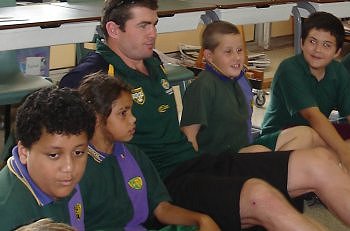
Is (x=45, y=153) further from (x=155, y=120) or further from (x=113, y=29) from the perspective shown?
(x=113, y=29)

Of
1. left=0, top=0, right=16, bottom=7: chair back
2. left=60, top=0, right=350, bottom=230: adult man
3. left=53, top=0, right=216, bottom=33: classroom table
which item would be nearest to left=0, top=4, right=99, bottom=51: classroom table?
left=53, top=0, right=216, bottom=33: classroom table

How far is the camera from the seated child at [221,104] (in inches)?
99.9

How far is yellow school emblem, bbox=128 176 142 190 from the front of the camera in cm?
201

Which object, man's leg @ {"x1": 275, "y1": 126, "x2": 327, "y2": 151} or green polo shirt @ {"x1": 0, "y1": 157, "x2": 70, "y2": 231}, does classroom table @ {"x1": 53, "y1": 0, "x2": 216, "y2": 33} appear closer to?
man's leg @ {"x1": 275, "y1": 126, "x2": 327, "y2": 151}

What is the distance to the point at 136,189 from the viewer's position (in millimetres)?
2014

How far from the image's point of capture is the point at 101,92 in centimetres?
199

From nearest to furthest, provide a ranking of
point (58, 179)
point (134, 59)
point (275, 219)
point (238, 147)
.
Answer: point (58, 179) < point (275, 219) < point (134, 59) < point (238, 147)

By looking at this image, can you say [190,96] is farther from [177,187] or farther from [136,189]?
[136,189]

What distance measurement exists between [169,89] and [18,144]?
0.93 metres

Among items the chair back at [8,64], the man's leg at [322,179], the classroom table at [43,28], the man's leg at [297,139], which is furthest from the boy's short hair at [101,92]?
the chair back at [8,64]

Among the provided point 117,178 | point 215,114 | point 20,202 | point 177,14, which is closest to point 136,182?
point 117,178

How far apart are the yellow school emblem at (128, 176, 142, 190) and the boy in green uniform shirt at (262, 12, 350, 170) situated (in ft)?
3.37

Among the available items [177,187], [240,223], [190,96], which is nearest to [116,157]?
[177,187]

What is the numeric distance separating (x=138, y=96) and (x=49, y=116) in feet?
2.57
